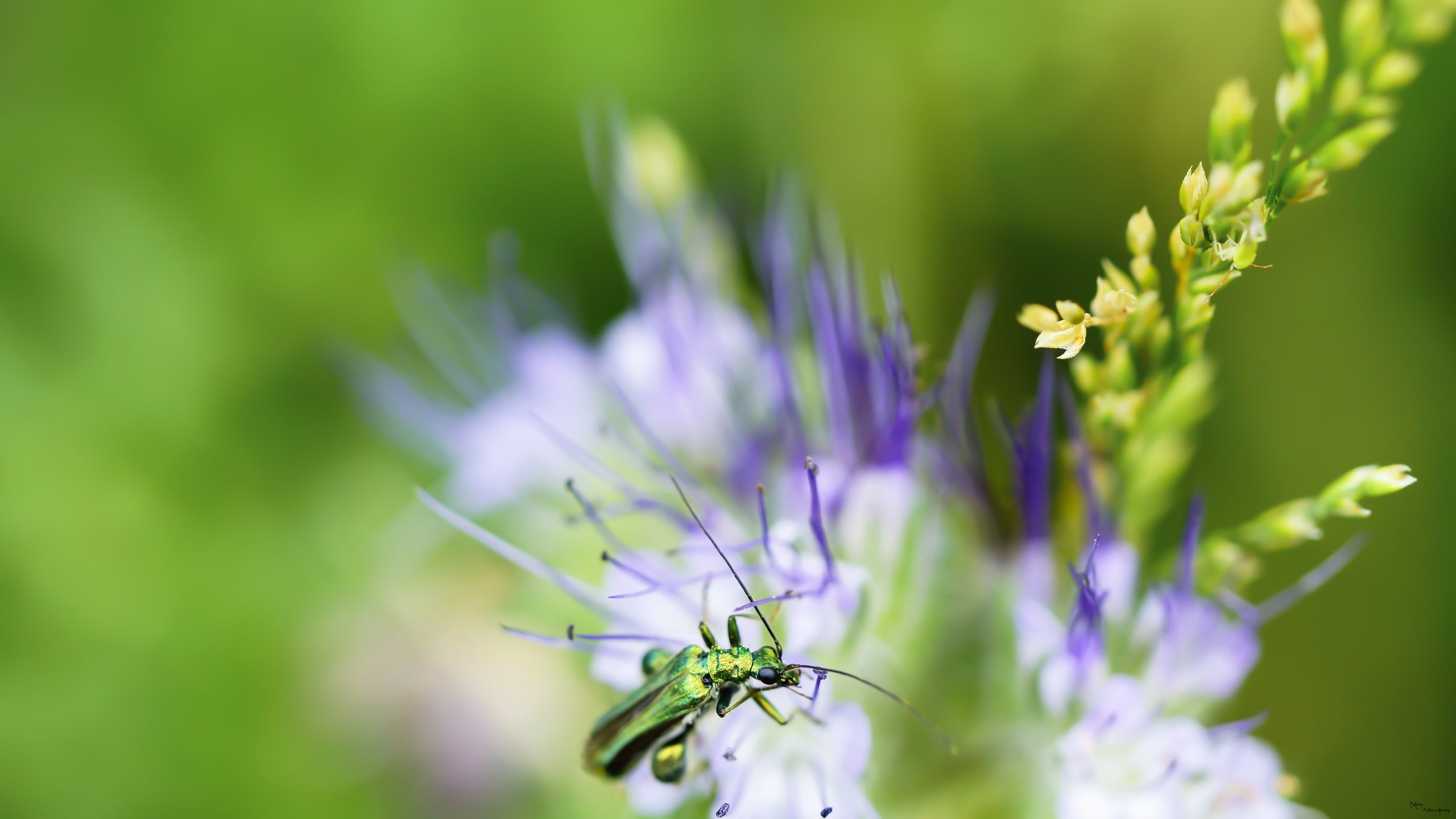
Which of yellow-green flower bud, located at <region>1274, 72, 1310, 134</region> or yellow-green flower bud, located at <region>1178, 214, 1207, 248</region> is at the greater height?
yellow-green flower bud, located at <region>1274, 72, 1310, 134</region>

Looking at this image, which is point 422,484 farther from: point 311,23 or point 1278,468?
point 1278,468

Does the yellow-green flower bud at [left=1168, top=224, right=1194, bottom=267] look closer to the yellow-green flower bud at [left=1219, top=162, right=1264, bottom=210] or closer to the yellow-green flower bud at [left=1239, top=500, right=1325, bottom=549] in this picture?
the yellow-green flower bud at [left=1219, top=162, right=1264, bottom=210]

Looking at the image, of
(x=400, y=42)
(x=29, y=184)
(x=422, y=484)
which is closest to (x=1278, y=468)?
(x=422, y=484)

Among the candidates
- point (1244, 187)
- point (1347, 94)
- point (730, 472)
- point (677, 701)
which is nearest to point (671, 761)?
point (677, 701)

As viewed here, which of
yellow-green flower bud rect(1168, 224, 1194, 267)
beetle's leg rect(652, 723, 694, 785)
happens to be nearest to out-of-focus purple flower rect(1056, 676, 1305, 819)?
beetle's leg rect(652, 723, 694, 785)

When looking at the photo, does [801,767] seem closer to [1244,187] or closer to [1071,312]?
[1071,312]
